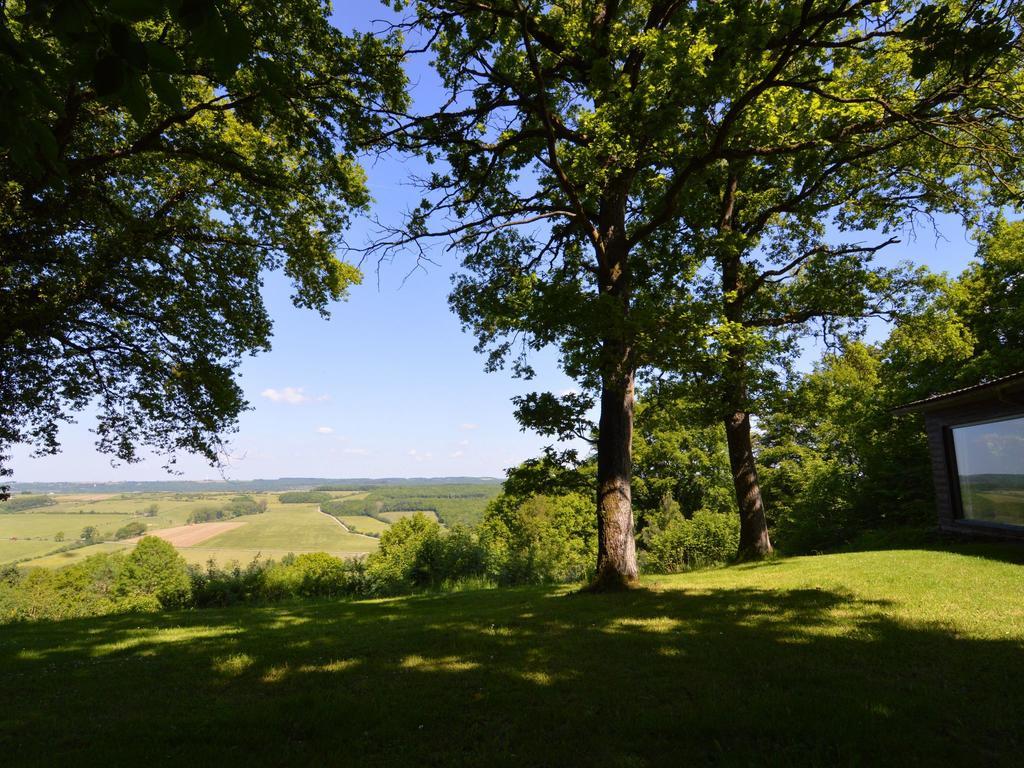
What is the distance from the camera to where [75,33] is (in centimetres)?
181

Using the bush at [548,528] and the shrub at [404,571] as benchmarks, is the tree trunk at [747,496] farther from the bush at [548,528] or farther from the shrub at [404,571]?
the bush at [548,528]

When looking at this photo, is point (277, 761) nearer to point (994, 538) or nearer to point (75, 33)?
point (75, 33)

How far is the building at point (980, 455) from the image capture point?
1170 centimetres

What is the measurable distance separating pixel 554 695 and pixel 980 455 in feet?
47.9

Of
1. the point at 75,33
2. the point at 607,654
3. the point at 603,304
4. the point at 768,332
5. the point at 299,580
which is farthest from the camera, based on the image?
the point at 299,580

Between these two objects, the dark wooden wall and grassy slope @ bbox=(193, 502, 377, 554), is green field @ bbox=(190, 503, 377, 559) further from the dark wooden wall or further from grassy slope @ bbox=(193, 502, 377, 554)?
the dark wooden wall

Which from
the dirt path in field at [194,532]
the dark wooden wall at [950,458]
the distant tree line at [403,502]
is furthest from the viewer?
the distant tree line at [403,502]

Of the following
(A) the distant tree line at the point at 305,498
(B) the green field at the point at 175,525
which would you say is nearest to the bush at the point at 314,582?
(B) the green field at the point at 175,525

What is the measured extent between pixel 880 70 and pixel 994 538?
38.2ft

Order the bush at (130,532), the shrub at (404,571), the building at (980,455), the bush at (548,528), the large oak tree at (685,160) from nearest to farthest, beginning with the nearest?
1. the large oak tree at (685,160)
2. the building at (980,455)
3. the shrub at (404,571)
4. the bush at (548,528)
5. the bush at (130,532)

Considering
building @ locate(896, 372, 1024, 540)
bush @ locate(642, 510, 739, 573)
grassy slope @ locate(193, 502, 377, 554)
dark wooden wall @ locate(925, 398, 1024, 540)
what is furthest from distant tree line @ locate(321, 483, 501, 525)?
building @ locate(896, 372, 1024, 540)

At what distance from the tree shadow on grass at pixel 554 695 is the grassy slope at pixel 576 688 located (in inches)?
0.9

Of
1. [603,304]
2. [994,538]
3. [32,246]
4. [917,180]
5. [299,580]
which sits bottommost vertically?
[299,580]

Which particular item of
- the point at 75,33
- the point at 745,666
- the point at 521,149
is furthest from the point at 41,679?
the point at 521,149
